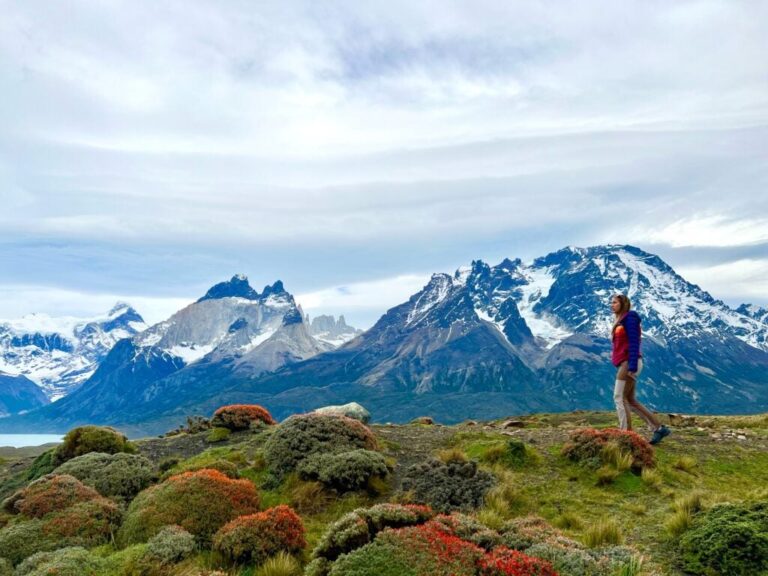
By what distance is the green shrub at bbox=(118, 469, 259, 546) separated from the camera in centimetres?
1170

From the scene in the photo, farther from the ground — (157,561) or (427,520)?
(427,520)

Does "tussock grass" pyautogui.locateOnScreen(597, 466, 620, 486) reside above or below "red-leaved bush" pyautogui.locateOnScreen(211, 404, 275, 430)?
below

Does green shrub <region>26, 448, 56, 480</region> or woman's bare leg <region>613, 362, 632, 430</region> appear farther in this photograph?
green shrub <region>26, 448, 56, 480</region>

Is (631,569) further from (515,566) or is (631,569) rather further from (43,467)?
(43,467)

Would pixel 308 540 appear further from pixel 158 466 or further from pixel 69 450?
pixel 69 450

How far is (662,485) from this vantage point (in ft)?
43.0

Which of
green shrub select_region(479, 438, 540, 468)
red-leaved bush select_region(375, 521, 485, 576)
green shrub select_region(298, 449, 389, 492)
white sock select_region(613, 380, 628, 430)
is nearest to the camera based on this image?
red-leaved bush select_region(375, 521, 485, 576)

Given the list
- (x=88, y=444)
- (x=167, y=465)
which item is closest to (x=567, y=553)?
(x=167, y=465)

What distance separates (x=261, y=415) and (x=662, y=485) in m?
20.6

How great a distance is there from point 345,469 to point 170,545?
4.95 m

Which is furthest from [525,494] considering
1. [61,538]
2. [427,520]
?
[61,538]

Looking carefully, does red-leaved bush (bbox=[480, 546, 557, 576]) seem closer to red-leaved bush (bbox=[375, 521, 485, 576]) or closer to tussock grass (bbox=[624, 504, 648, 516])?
red-leaved bush (bbox=[375, 521, 485, 576])

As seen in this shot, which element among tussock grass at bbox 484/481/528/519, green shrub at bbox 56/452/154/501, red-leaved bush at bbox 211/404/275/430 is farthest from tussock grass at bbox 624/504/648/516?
red-leaved bush at bbox 211/404/275/430

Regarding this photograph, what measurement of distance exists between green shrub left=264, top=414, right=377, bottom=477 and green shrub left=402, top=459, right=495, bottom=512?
312 cm
